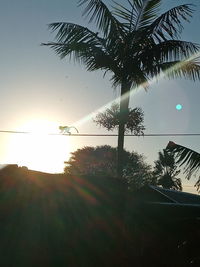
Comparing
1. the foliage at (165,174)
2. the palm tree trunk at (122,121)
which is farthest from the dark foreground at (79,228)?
the foliage at (165,174)

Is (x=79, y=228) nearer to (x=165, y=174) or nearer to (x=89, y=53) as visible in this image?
(x=89, y=53)

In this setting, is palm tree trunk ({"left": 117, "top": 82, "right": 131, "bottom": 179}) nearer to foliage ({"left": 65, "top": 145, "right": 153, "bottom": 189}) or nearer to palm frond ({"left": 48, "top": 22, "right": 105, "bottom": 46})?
palm frond ({"left": 48, "top": 22, "right": 105, "bottom": 46})

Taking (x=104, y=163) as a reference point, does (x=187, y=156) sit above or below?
above

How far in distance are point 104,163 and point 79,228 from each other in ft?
161

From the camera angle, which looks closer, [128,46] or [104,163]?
[128,46]

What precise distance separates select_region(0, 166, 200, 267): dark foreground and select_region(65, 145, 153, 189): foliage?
46.5 m

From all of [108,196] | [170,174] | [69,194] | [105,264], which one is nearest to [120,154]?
[108,196]

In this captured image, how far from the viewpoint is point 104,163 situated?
5747 cm

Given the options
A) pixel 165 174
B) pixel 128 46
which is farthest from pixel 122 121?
pixel 165 174

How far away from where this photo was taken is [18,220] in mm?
7457

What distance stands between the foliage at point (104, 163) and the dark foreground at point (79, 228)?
152 feet

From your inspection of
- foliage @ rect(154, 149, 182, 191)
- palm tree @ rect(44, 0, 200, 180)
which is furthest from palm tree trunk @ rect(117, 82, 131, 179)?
foliage @ rect(154, 149, 182, 191)

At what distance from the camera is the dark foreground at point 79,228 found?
744 centimetres

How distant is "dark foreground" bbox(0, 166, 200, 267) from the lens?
7438mm
